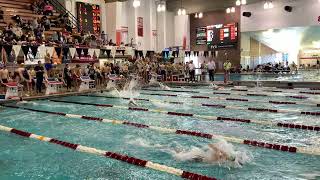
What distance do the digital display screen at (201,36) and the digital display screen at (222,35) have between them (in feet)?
1.06

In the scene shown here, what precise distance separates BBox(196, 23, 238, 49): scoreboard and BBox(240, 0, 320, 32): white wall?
2.73ft

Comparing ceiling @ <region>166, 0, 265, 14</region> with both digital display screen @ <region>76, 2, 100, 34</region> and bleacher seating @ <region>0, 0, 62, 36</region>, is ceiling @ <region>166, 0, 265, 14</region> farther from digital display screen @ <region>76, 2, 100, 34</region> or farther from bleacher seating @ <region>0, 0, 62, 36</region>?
bleacher seating @ <region>0, 0, 62, 36</region>

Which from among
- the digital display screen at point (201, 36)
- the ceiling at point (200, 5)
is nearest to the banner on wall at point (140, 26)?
the ceiling at point (200, 5)

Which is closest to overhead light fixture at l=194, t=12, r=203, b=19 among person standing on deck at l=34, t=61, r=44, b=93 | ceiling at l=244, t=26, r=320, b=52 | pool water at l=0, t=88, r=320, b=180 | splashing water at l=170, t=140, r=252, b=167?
ceiling at l=244, t=26, r=320, b=52

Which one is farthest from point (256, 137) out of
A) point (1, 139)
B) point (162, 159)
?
point (1, 139)

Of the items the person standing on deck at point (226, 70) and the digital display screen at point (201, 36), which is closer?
the person standing on deck at point (226, 70)

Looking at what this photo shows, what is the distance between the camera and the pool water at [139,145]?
183 inches

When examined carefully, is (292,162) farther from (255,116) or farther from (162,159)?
(255,116)

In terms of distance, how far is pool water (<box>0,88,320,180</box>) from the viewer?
4.64 metres

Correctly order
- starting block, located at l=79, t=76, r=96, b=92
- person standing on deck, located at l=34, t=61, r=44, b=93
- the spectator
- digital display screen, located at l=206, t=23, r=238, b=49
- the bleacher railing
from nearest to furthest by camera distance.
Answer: person standing on deck, located at l=34, t=61, r=44, b=93 → starting block, located at l=79, t=76, r=96, b=92 → the spectator → the bleacher railing → digital display screen, located at l=206, t=23, r=238, b=49

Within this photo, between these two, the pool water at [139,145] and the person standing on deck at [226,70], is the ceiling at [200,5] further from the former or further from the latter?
the pool water at [139,145]

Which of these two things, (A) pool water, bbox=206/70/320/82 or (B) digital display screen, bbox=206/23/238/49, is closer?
(A) pool water, bbox=206/70/320/82

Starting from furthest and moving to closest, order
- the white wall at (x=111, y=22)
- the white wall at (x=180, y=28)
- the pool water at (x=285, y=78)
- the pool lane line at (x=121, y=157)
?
the white wall at (x=180, y=28)
the white wall at (x=111, y=22)
the pool water at (x=285, y=78)
the pool lane line at (x=121, y=157)

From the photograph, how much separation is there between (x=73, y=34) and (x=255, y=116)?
13.9 m
